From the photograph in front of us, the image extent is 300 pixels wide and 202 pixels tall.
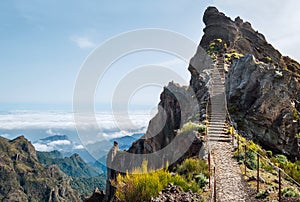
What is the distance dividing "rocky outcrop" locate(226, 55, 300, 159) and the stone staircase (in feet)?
3.58

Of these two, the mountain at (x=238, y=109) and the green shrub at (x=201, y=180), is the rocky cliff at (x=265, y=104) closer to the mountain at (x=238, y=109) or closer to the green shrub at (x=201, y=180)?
the mountain at (x=238, y=109)

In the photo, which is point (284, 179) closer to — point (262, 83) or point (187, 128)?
point (187, 128)

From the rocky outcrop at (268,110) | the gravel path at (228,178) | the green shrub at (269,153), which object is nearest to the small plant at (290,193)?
the gravel path at (228,178)

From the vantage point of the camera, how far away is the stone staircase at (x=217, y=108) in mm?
21453

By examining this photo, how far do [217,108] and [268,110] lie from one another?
4384 mm

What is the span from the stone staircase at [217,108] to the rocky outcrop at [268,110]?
3.58 ft

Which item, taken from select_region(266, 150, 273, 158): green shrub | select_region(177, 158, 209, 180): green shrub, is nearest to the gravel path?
select_region(177, 158, 209, 180): green shrub

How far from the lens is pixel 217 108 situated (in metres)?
27.5

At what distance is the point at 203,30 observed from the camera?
52.9 meters

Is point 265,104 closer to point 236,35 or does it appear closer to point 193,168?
point 193,168

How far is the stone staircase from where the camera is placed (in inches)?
845

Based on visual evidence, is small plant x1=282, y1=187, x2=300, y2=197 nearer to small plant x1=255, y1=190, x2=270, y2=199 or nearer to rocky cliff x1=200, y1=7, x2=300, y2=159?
small plant x1=255, y1=190, x2=270, y2=199

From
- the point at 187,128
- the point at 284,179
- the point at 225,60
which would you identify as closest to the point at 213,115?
the point at 187,128

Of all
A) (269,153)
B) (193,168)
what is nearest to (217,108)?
(269,153)
